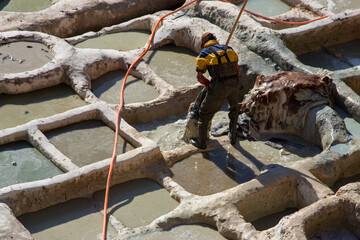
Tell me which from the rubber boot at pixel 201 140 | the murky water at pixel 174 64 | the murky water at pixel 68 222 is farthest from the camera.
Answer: the murky water at pixel 174 64

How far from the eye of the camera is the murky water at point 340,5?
12.8 meters

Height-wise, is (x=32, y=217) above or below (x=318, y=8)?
below

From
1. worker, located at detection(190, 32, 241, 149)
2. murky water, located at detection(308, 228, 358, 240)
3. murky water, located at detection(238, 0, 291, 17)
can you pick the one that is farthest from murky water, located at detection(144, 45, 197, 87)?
murky water, located at detection(308, 228, 358, 240)

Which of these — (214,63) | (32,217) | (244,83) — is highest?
(214,63)

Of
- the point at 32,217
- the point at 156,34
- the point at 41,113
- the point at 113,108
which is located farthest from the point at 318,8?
the point at 32,217

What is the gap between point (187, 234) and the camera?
7207 millimetres

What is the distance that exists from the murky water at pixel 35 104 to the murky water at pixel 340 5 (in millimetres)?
5820

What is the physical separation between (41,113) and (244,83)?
121 inches

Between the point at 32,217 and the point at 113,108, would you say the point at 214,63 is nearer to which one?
the point at 113,108

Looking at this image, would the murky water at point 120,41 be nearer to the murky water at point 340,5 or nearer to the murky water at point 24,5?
the murky water at point 24,5

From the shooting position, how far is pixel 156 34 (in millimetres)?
11242

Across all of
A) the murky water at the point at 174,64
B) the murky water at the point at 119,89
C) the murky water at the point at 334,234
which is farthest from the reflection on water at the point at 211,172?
the murky water at the point at 174,64

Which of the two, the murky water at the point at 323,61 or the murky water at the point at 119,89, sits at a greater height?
the murky water at the point at 323,61

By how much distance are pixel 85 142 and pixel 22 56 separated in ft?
7.69
